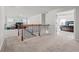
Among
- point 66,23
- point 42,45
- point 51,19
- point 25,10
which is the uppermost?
point 25,10

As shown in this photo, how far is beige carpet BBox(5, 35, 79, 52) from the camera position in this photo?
2.87m

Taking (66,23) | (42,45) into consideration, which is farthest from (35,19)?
(66,23)

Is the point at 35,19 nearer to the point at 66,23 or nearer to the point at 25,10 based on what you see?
the point at 25,10

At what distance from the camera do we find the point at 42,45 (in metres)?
2.94

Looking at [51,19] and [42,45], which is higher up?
[51,19]

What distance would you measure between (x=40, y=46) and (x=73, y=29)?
101 cm

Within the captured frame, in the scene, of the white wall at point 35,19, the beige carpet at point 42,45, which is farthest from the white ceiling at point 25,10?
the beige carpet at point 42,45

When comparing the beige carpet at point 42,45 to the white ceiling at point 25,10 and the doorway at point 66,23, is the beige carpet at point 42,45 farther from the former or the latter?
the white ceiling at point 25,10

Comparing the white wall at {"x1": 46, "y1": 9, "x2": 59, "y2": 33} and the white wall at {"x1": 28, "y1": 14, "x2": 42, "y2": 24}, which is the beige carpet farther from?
the white wall at {"x1": 28, "y1": 14, "x2": 42, "y2": 24}

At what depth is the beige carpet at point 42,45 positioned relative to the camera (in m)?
2.87

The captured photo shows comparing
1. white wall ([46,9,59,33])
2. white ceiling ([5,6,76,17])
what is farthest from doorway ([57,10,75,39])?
white ceiling ([5,6,76,17])
